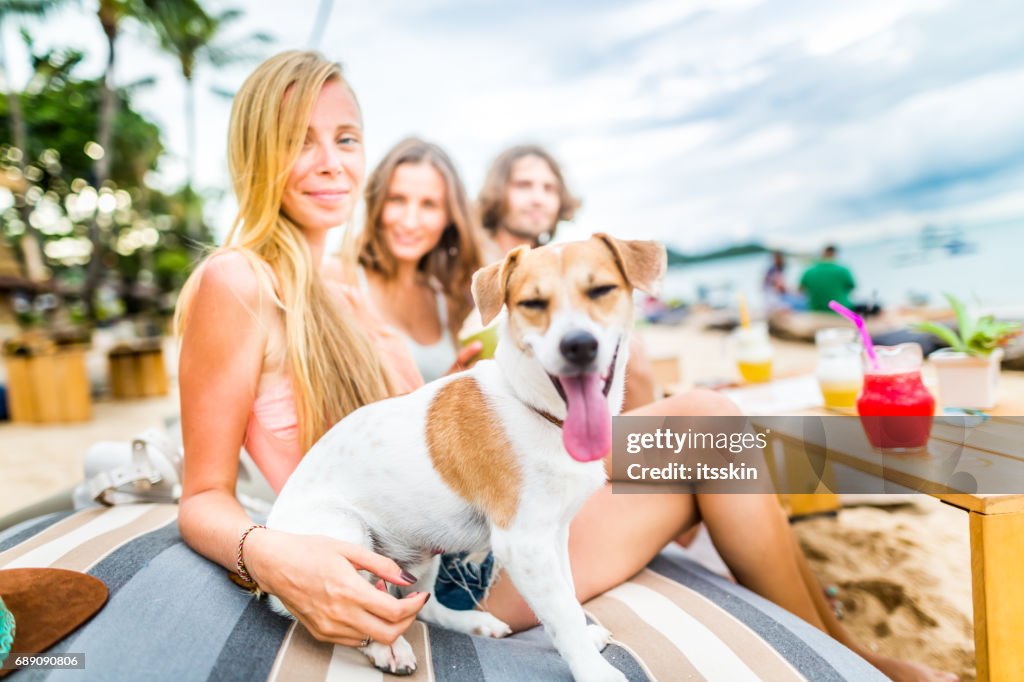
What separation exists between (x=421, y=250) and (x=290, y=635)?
1995 millimetres

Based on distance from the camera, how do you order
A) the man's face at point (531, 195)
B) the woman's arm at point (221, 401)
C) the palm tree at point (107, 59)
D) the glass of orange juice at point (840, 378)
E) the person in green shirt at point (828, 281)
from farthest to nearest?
1. the palm tree at point (107, 59)
2. the person in green shirt at point (828, 281)
3. the man's face at point (531, 195)
4. the glass of orange juice at point (840, 378)
5. the woman's arm at point (221, 401)

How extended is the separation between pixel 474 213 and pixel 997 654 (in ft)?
8.55

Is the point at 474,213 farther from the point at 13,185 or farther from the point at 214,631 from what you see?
the point at 13,185

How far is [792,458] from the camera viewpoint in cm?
309

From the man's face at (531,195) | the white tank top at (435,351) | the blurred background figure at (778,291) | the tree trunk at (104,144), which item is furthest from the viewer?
the blurred background figure at (778,291)

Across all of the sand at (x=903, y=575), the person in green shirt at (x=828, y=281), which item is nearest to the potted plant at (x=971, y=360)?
the sand at (x=903, y=575)

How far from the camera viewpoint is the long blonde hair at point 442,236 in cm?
306

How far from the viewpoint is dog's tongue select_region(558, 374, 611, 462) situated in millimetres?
1330

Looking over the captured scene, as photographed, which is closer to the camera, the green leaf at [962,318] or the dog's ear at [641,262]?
the dog's ear at [641,262]

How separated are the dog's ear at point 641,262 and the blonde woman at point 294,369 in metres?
0.61

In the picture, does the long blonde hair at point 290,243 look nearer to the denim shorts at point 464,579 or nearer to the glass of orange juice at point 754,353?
the denim shorts at point 464,579

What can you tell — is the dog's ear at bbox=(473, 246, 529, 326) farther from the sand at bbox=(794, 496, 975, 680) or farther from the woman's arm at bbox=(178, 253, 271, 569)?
the sand at bbox=(794, 496, 975, 680)

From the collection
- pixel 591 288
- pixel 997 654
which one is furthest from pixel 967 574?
pixel 591 288

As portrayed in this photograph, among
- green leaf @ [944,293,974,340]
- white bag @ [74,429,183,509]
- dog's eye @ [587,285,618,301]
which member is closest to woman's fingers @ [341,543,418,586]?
dog's eye @ [587,285,618,301]
